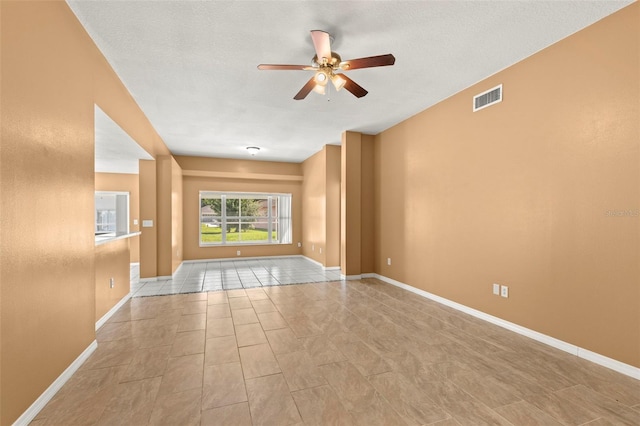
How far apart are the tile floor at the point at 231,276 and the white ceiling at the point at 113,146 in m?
2.32

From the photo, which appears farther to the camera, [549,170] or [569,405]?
[549,170]

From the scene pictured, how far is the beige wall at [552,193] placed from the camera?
7.72ft

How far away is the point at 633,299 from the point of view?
2.28 meters

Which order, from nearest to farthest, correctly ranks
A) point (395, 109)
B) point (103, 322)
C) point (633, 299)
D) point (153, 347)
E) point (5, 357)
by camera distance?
point (5, 357), point (633, 299), point (153, 347), point (103, 322), point (395, 109)

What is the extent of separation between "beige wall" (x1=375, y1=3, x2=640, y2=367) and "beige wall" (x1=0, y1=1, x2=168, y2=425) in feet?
13.4

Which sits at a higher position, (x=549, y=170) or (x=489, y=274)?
(x=549, y=170)

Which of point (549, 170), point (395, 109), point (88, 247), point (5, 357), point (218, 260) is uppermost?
point (395, 109)

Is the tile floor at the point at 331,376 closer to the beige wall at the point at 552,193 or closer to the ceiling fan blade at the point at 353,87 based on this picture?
the beige wall at the point at 552,193

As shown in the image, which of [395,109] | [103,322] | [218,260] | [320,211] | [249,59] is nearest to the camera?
[249,59]

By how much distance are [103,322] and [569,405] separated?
4.41 m

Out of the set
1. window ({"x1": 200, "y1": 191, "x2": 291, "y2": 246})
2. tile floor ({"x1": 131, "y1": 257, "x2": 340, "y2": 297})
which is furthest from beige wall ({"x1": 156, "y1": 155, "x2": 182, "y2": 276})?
window ({"x1": 200, "y1": 191, "x2": 291, "y2": 246})

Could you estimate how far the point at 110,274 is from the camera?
3.77 metres

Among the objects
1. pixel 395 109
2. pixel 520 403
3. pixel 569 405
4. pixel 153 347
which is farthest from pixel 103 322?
pixel 395 109

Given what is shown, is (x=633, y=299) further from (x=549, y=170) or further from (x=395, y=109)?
(x=395, y=109)
